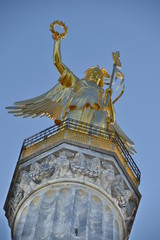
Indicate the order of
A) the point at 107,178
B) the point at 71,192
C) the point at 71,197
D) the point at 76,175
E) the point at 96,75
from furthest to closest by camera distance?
1. the point at 96,75
2. the point at 107,178
3. the point at 76,175
4. the point at 71,192
5. the point at 71,197

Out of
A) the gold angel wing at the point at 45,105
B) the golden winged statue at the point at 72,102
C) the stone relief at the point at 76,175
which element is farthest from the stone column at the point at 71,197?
the gold angel wing at the point at 45,105

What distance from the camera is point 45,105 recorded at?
26000mm

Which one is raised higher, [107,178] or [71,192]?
[107,178]

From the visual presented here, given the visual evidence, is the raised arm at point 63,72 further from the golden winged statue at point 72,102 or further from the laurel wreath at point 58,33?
the laurel wreath at point 58,33

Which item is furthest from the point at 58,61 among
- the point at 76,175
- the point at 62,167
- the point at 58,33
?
the point at 76,175

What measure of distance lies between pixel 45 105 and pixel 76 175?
15.8 feet

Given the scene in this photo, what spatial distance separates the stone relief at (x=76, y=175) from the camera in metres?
21.9

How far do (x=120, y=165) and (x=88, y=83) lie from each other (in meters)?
4.61

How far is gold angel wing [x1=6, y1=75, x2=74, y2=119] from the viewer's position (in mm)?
25750

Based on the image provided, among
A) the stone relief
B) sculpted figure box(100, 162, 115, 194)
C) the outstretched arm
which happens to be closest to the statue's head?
the outstretched arm

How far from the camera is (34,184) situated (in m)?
22.0

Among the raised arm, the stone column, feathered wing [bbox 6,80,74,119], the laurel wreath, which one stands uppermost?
the laurel wreath

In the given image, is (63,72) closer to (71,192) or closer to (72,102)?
(72,102)

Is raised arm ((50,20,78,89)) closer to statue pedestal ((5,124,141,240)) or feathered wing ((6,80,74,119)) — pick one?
feathered wing ((6,80,74,119))
